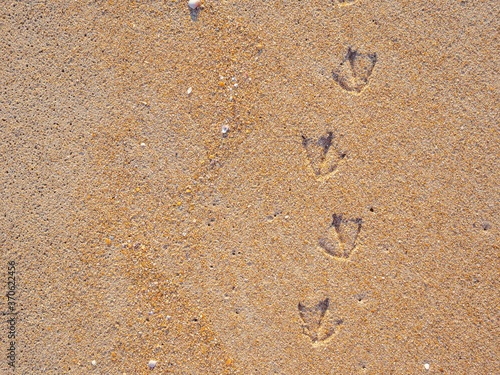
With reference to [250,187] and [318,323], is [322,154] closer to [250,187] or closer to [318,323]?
[250,187]

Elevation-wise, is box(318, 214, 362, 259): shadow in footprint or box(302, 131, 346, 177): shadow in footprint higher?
box(302, 131, 346, 177): shadow in footprint

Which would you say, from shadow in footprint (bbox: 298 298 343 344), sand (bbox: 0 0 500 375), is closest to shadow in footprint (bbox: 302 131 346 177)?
sand (bbox: 0 0 500 375)

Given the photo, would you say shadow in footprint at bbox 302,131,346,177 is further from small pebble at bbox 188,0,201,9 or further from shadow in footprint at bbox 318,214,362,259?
small pebble at bbox 188,0,201,9

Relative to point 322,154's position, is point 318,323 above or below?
below

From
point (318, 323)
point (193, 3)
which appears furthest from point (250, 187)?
point (193, 3)

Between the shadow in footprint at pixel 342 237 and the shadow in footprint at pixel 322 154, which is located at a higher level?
the shadow in footprint at pixel 322 154

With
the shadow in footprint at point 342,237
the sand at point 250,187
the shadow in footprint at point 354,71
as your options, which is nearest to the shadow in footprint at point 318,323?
the sand at point 250,187

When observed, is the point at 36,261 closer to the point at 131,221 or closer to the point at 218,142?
the point at 131,221

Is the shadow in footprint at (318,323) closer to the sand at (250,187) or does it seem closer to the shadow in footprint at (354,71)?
the sand at (250,187)

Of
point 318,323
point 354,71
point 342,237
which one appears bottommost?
point 318,323
